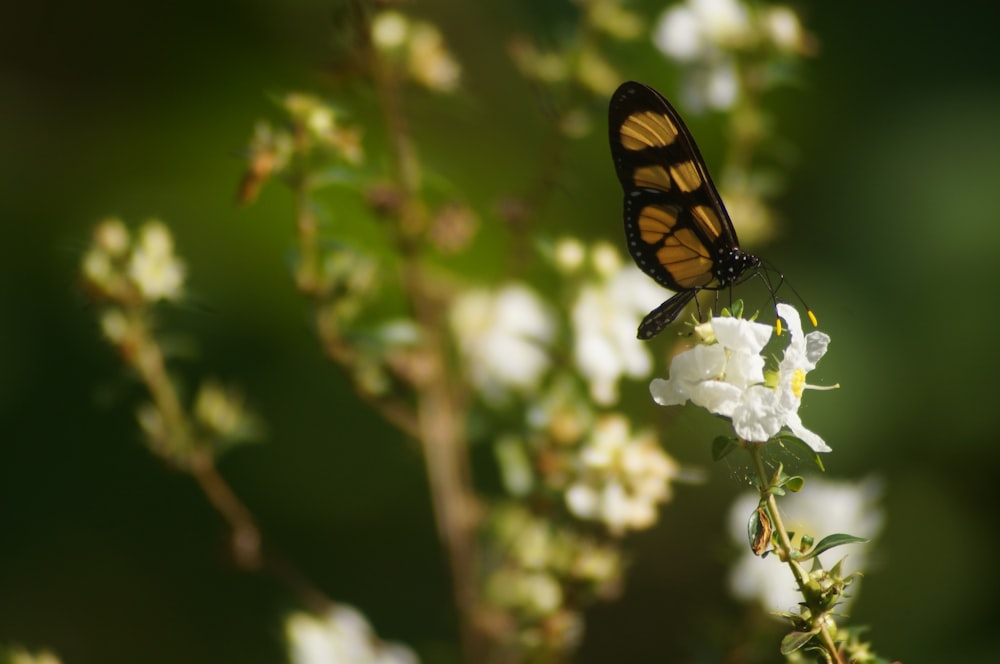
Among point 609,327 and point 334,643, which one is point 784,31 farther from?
point 334,643

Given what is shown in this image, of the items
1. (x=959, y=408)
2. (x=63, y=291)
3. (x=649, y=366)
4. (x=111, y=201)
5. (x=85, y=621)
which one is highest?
(x=111, y=201)

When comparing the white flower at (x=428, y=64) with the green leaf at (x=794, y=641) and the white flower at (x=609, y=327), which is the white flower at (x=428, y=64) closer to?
the white flower at (x=609, y=327)

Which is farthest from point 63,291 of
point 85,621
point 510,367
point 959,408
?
point 959,408

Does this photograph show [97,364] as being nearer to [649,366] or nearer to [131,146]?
[131,146]

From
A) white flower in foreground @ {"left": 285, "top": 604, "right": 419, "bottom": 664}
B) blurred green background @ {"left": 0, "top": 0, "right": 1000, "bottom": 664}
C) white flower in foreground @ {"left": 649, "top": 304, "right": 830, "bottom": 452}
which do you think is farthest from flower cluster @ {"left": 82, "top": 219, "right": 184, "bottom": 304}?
blurred green background @ {"left": 0, "top": 0, "right": 1000, "bottom": 664}

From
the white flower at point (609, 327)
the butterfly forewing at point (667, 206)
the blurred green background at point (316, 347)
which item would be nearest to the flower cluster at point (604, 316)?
the white flower at point (609, 327)

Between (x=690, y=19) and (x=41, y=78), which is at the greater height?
(x=41, y=78)
